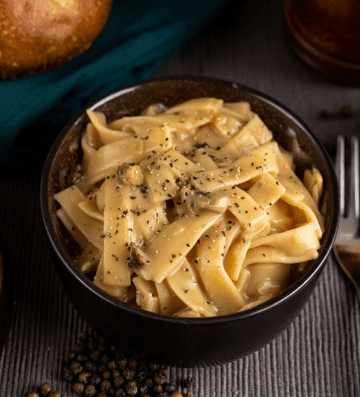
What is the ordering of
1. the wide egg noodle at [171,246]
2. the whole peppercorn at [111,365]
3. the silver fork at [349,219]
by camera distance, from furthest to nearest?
the silver fork at [349,219] → the whole peppercorn at [111,365] → the wide egg noodle at [171,246]

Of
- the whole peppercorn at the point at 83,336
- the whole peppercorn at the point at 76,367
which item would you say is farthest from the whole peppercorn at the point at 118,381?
A: the whole peppercorn at the point at 83,336

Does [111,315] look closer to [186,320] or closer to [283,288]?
[186,320]

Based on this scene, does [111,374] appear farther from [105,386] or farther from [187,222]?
[187,222]

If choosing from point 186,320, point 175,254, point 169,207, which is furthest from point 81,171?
point 186,320

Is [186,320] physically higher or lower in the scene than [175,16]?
lower

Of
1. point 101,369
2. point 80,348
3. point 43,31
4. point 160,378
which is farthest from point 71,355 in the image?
point 43,31

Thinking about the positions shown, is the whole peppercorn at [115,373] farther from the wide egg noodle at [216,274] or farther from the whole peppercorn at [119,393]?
the wide egg noodle at [216,274]

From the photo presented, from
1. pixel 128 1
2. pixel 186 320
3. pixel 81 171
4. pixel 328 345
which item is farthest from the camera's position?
pixel 128 1
